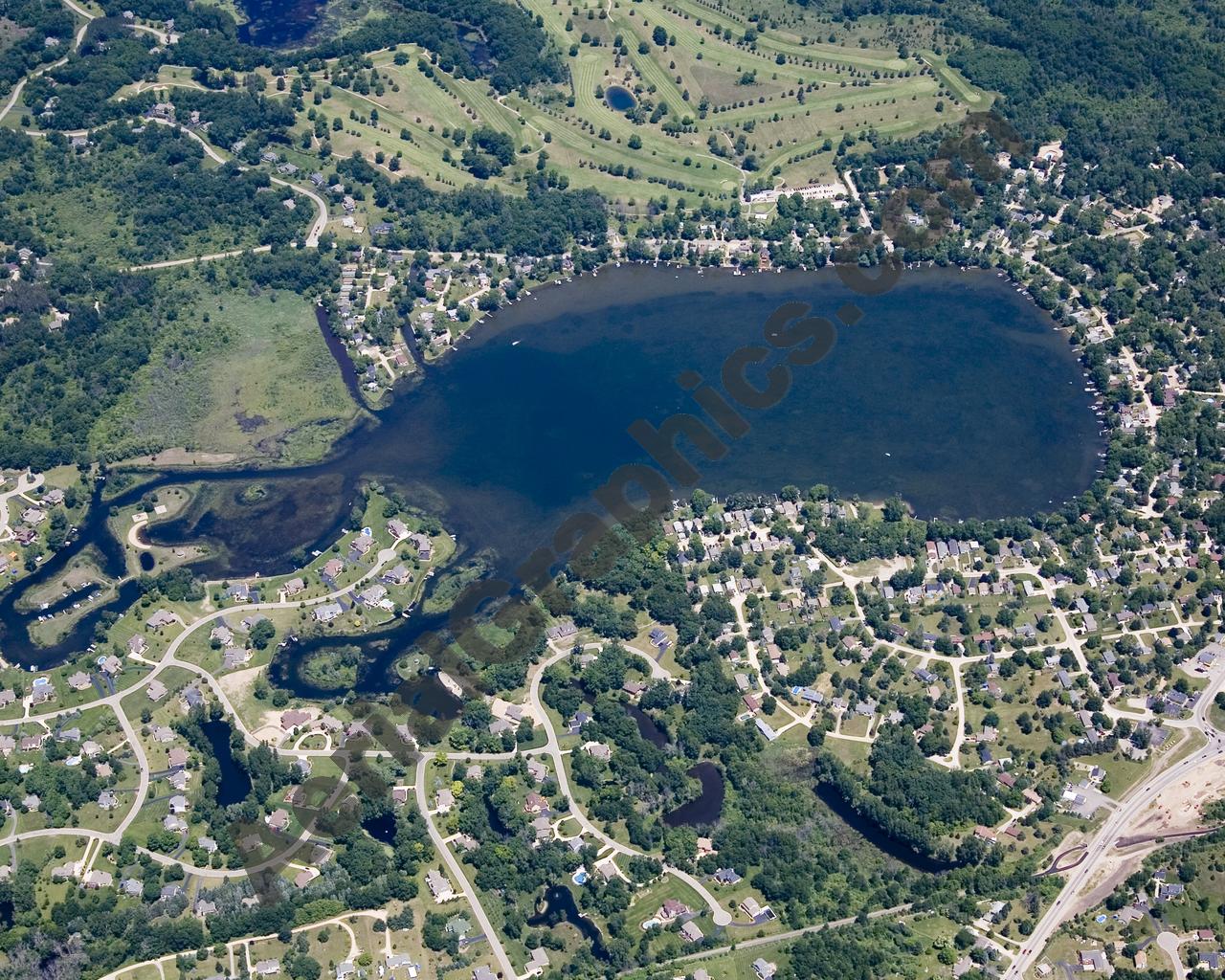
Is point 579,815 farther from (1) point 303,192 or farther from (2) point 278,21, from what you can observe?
(2) point 278,21

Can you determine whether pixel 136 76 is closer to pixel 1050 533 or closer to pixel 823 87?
pixel 823 87

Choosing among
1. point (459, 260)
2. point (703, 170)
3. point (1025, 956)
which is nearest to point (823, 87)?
point (703, 170)

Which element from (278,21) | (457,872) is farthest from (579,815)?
(278,21)

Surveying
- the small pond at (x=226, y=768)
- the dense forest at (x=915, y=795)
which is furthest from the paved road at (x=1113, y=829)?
the small pond at (x=226, y=768)

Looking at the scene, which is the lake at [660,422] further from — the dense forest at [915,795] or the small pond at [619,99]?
the dense forest at [915,795]

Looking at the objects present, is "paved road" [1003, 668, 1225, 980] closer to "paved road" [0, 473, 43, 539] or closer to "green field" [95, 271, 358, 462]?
"green field" [95, 271, 358, 462]
